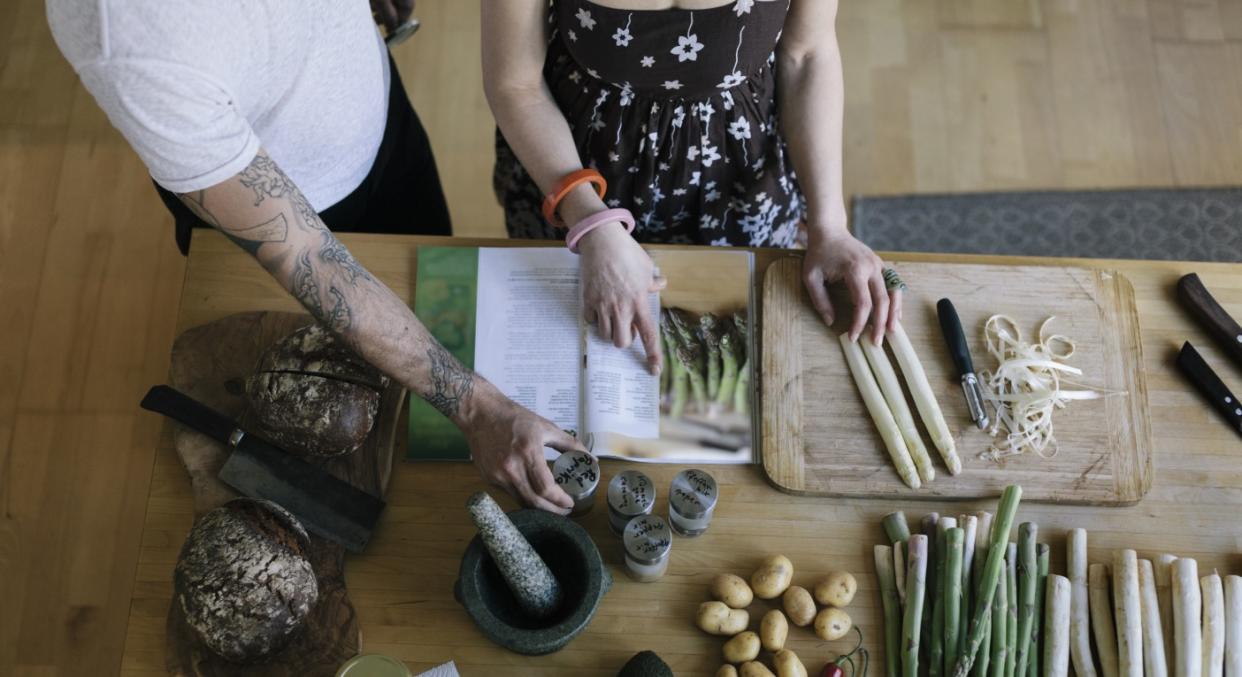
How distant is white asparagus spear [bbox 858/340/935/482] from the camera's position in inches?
47.3

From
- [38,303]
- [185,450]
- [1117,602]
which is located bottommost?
[38,303]

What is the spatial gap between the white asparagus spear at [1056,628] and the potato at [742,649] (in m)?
0.37

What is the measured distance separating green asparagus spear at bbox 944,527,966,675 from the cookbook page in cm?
52

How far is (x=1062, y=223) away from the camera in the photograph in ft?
8.02

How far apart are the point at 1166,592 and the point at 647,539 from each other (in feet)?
2.23

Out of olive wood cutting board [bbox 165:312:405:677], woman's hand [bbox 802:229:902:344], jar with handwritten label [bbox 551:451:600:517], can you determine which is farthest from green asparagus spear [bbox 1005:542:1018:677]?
olive wood cutting board [bbox 165:312:405:677]

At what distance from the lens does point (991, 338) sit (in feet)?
4.21

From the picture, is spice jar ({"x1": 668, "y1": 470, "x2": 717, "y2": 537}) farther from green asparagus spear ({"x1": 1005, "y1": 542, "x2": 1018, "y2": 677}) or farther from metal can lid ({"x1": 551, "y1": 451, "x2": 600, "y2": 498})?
green asparagus spear ({"x1": 1005, "y1": 542, "x2": 1018, "y2": 677})

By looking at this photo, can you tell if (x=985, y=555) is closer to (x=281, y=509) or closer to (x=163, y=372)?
(x=281, y=509)

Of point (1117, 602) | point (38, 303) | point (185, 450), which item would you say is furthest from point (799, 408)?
point (38, 303)

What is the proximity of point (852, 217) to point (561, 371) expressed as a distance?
1443 mm

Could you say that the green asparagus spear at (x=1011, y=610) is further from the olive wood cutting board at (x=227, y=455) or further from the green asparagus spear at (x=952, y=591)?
the olive wood cutting board at (x=227, y=455)

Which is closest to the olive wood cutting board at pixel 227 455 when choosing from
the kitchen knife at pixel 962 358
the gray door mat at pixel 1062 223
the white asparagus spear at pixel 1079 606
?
the kitchen knife at pixel 962 358

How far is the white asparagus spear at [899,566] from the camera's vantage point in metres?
1.14
